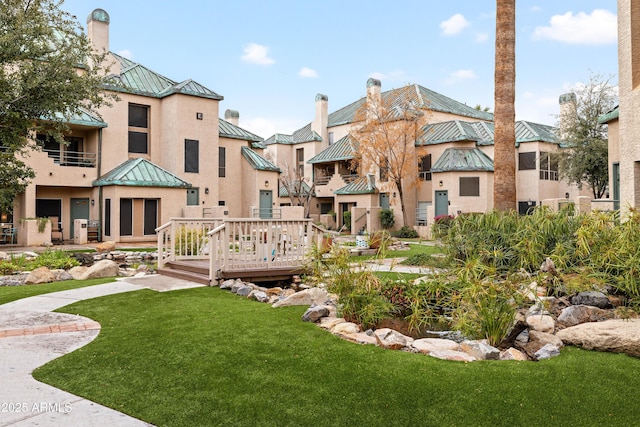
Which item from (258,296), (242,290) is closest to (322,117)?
(242,290)

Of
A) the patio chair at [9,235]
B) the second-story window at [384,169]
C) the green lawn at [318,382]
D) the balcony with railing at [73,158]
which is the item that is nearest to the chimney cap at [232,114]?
the second-story window at [384,169]

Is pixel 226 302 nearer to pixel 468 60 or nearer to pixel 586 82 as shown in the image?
pixel 468 60

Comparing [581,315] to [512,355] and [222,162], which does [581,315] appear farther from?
Answer: [222,162]

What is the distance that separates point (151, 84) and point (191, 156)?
5203 millimetres

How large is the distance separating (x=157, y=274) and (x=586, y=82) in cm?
2732

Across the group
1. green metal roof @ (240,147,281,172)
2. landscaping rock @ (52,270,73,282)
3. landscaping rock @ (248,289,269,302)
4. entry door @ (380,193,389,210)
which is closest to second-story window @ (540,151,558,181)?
entry door @ (380,193,389,210)

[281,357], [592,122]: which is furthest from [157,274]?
[592,122]

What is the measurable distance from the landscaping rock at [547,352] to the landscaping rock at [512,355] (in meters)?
0.15

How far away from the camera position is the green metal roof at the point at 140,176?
24.9 metres

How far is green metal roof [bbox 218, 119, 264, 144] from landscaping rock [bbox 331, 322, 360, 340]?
26842mm

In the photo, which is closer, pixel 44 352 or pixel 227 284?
pixel 44 352

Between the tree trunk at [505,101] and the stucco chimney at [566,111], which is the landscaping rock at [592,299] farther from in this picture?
the stucco chimney at [566,111]

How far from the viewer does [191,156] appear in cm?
2884

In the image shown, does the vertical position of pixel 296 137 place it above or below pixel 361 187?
above
